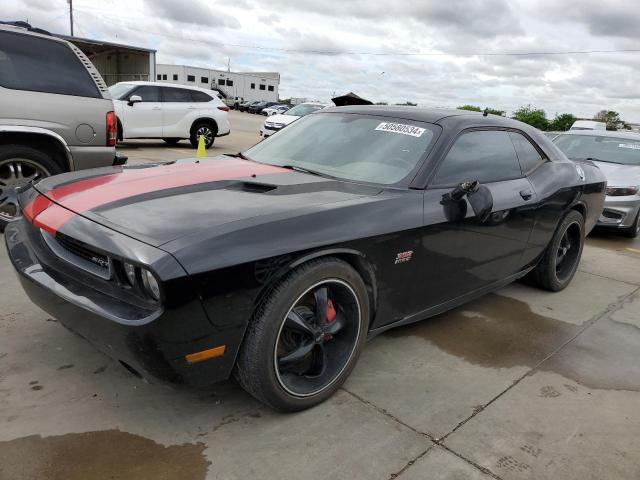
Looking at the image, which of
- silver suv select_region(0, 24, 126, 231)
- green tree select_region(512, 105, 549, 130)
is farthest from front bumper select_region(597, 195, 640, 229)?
green tree select_region(512, 105, 549, 130)

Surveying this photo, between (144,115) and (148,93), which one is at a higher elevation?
(148,93)

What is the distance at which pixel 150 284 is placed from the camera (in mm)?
2047

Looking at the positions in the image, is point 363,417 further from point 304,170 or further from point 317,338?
point 304,170

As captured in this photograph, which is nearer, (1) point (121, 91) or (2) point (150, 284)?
(2) point (150, 284)

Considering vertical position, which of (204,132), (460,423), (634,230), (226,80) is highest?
(226,80)

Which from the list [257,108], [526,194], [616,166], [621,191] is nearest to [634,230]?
[621,191]

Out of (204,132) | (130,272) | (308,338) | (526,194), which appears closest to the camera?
(130,272)

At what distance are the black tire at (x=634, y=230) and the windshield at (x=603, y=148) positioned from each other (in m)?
1.01

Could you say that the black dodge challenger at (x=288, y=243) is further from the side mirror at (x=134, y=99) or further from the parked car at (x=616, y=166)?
the side mirror at (x=134, y=99)

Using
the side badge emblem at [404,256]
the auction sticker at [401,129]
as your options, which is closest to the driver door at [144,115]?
the auction sticker at [401,129]

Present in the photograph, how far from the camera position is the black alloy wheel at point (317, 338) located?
2.46m

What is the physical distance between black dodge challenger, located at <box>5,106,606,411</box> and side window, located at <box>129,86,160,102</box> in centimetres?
957

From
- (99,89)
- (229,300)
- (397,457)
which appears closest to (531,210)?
(397,457)

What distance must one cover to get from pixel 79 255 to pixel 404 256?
1598 mm
